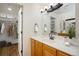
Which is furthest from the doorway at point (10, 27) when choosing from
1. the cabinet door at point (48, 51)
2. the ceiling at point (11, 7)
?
the cabinet door at point (48, 51)

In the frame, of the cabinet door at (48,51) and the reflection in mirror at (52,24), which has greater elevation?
the reflection in mirror at (52,24)

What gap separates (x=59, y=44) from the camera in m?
1.62

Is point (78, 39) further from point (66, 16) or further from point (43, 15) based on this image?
point (43, 15)

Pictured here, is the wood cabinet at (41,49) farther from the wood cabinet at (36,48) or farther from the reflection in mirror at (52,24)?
the reflection in mirror at (52,24)

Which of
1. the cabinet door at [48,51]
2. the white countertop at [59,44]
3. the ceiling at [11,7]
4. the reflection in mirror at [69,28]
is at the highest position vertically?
the ceiling at [11,7]

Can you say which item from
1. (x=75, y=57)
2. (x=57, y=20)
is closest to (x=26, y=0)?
(x=57, y=20)

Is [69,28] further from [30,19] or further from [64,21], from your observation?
[30,19]

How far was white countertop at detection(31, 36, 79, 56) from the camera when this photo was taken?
4.96ft

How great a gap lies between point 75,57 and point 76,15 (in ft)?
1.77

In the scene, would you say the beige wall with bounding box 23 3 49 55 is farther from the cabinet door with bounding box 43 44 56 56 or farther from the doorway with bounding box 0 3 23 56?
the cabinet door with bounding box 43 44 56 56

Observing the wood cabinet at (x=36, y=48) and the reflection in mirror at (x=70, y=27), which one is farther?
the wood cabinet at (x=36, y=48)

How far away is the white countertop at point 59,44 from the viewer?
1.51 m

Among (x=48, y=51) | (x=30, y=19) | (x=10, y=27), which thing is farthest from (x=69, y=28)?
(x=10, y=27)

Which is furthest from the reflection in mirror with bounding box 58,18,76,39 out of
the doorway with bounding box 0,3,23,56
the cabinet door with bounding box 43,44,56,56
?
the doorway with bounding box 0,3,23,56
